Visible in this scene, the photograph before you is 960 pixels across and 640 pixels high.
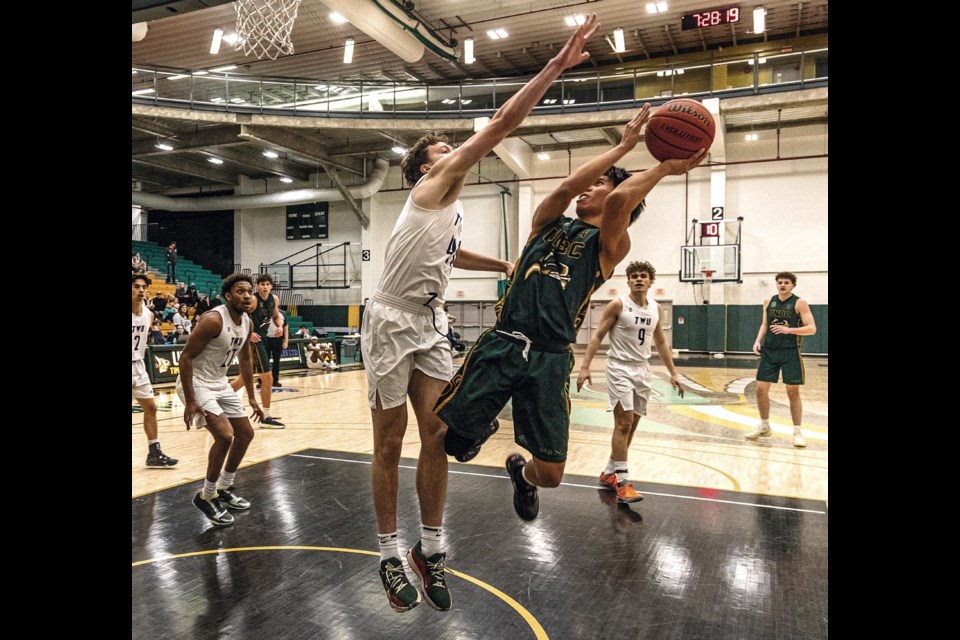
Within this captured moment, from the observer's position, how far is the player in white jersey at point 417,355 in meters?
2.75

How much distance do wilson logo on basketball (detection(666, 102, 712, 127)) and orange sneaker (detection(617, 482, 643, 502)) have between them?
2812 millimetres

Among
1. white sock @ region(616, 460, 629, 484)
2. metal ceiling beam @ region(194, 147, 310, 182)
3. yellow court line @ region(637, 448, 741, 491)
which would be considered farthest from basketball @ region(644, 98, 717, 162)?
metal ceiling beam @ region(194, 147, 310, 182)

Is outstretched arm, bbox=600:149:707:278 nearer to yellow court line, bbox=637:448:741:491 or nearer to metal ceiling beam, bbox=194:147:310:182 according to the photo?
yellow court line, bbox=637:448:741:491

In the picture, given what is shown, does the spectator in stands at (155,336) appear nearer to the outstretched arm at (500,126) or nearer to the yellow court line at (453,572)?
the yellow court line at (453,572)

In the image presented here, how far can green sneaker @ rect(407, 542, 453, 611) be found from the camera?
2.60 meters

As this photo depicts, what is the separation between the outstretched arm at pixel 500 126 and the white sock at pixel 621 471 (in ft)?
9.23

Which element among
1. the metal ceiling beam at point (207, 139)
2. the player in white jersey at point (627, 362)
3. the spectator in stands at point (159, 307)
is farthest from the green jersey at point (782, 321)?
the metal ceiling beam at point (207, 139)

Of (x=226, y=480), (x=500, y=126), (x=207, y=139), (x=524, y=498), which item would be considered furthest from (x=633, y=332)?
(x=207, y=139)

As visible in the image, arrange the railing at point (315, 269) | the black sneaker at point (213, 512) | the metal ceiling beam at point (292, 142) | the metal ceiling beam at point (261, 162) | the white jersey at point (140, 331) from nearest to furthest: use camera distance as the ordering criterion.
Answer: the black sneaker at point (213, 512)
the white jersey at point (140, 331)
the metal ceiling beam at point (292, 142)
the metal ceiling beam at point (261, 162)
the railing at point (315, 269)

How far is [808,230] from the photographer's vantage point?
17.0 metres
